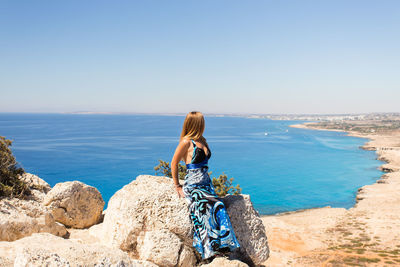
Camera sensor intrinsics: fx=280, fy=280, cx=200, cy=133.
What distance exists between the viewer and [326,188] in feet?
184

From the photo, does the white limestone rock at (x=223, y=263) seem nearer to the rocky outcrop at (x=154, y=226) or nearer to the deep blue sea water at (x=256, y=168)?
the rocky outcrop at (x=154, y=226)

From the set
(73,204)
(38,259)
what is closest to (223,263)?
(38,259)

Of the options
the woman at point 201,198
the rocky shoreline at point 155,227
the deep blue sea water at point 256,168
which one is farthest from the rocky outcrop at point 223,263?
the deep blue sea water at point 256,168

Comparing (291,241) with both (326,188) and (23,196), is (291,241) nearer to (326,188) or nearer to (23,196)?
(23,196)

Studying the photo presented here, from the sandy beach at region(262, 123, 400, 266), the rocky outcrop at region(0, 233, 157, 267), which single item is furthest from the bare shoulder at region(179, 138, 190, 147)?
the sandy beach at region(262, 123, 400, 266)

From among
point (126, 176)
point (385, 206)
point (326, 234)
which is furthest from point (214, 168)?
point (326, 234)

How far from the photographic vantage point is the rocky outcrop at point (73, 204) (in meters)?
10.3

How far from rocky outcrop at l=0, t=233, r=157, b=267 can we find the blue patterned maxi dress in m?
1.54

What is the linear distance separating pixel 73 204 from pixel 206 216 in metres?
6.82

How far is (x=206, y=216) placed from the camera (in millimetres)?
5910

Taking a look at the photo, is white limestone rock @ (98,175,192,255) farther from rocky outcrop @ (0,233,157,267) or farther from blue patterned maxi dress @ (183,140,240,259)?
rocky outcrop @ (0,233,157,267)

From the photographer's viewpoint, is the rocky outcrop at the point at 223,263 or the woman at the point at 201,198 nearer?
the rocky outcrop at the point at 223,263

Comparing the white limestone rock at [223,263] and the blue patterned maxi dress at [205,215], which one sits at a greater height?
the blue patterned maxi dress at [205,215]

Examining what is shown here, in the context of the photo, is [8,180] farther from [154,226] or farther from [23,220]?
[154,226]
